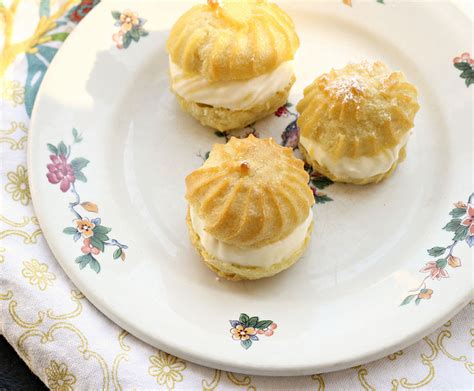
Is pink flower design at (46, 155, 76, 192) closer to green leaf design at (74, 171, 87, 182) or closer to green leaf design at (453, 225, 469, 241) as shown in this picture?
green leaf design at (74, 171, 87, 182)

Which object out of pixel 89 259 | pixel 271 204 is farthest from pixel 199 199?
pixel 89 259

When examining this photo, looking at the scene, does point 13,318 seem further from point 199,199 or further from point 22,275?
point 199,199

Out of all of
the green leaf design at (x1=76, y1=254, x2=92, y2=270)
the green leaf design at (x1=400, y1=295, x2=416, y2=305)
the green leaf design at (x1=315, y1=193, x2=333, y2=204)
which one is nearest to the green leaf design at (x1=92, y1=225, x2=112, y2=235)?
the green leaf design at (x1=76, y1=254, x2=92, y2=270)

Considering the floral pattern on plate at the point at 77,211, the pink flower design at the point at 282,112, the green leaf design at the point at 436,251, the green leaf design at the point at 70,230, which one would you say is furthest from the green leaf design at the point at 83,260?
→ the green leaf design at the point at 436,251

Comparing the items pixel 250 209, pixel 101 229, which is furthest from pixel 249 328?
pixel 101 229

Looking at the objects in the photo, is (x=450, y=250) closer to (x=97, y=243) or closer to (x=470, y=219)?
(x=470, y=219)

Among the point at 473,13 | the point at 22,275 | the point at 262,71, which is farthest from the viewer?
the point at 473,13
